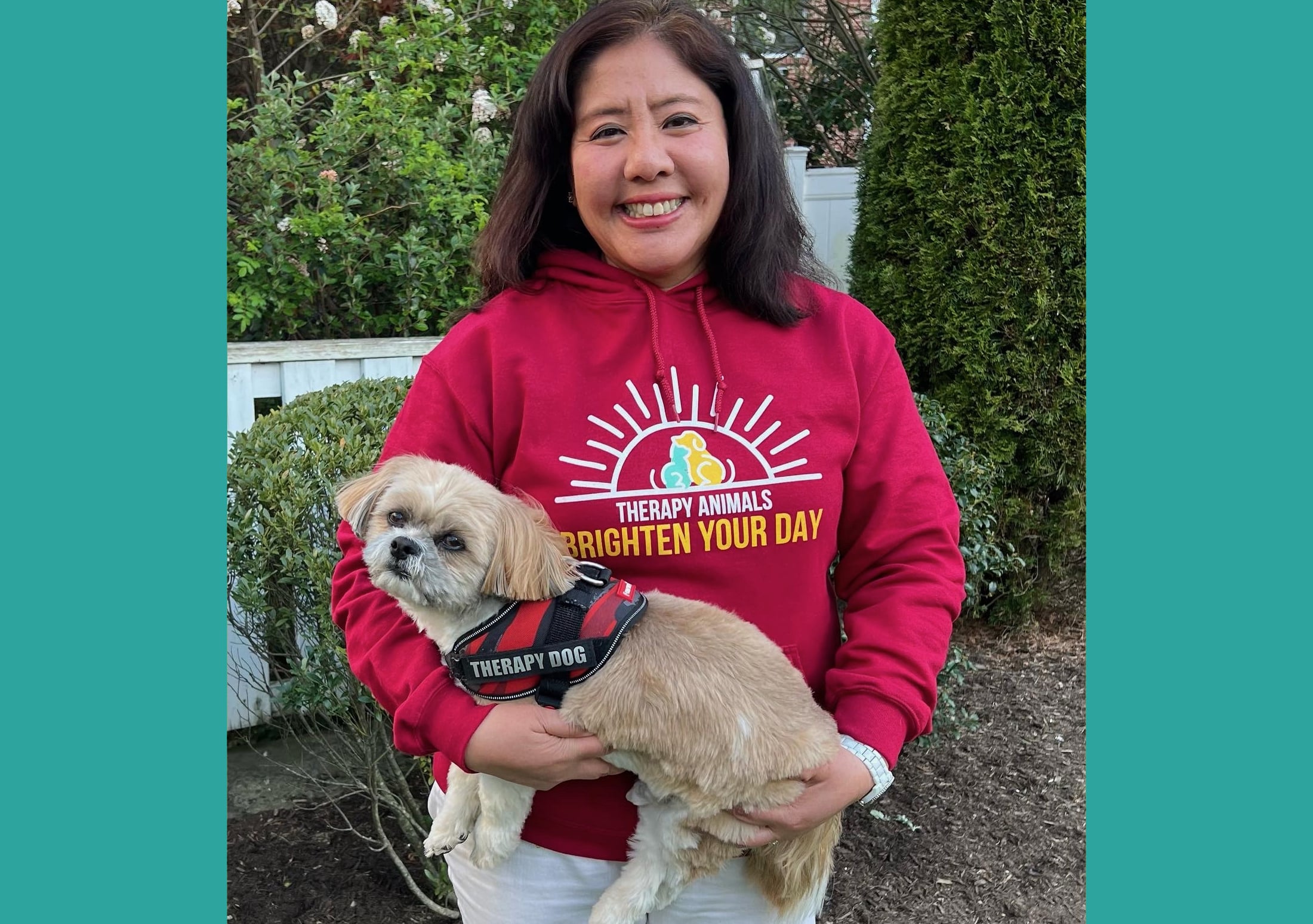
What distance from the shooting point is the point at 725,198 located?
230 centimetres

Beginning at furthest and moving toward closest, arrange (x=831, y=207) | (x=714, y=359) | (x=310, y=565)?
1. (x=831, y=207)
2. (x=310, y=565)
3. (x=714, y=359)

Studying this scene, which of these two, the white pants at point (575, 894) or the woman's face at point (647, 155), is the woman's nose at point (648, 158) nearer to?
the woman's face at point (647, 155)

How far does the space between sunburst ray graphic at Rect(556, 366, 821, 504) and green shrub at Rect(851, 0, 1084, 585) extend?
11.4ft

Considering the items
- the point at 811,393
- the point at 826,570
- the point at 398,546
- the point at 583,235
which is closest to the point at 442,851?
the point at 398,546

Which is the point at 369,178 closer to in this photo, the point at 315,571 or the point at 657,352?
the point at 315,571

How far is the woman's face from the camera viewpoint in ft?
7.00

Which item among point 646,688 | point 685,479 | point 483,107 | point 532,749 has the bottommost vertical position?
point 532,749

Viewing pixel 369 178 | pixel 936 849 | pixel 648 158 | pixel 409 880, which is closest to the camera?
pixel 648 158

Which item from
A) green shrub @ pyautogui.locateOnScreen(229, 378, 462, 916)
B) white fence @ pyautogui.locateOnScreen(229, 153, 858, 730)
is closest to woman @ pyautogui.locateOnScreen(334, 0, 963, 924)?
green shrub @ pyautogui.locateOnScreen(229, 378, 462, 916)

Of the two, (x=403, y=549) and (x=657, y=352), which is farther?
(x=657, y=352)

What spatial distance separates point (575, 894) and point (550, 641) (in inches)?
23.1

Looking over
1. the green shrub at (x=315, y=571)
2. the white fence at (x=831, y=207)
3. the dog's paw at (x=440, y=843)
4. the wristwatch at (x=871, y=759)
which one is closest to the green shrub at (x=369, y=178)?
the green shrub at (x=315, y=571)

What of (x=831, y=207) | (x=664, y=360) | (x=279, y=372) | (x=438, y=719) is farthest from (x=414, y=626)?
(x=831, y=207)

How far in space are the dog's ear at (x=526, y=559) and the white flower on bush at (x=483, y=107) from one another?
480cm
